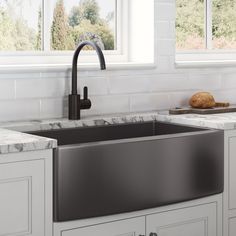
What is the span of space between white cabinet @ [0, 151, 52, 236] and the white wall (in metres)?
0.71

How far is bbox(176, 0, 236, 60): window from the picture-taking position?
3.85 metres

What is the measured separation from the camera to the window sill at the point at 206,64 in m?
3.58

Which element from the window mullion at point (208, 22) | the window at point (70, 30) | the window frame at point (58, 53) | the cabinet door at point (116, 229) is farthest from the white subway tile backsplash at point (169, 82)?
the cabinet door at point (116, 229)

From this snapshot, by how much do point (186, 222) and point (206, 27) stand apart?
157 centimetres

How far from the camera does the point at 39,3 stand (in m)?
3.28

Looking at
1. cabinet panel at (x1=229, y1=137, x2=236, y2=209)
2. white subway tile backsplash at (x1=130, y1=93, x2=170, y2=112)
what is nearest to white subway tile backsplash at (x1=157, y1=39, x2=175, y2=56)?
white subway tile backsplash at (x1=130, y1=93, x2=170, y2=112)

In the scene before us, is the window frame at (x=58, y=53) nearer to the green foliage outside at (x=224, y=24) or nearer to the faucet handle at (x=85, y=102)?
the faucet handle at (x=85, y=102)

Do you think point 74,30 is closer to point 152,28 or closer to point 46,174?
point 152,28

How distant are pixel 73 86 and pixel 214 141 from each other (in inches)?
27.9

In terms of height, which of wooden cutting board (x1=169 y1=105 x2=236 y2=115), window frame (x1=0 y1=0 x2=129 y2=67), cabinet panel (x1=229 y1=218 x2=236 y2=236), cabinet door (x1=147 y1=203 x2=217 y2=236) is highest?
window frame (x1=0 y1=0 x2=129 y2=67)

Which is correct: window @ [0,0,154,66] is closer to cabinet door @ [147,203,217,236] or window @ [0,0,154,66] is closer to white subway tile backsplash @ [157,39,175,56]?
white subway tile backsplash @ [157,39,175,56]

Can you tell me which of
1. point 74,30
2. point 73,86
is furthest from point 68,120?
point 74,30

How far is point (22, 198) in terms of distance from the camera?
91.4 inches

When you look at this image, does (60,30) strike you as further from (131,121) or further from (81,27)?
(131,121)
